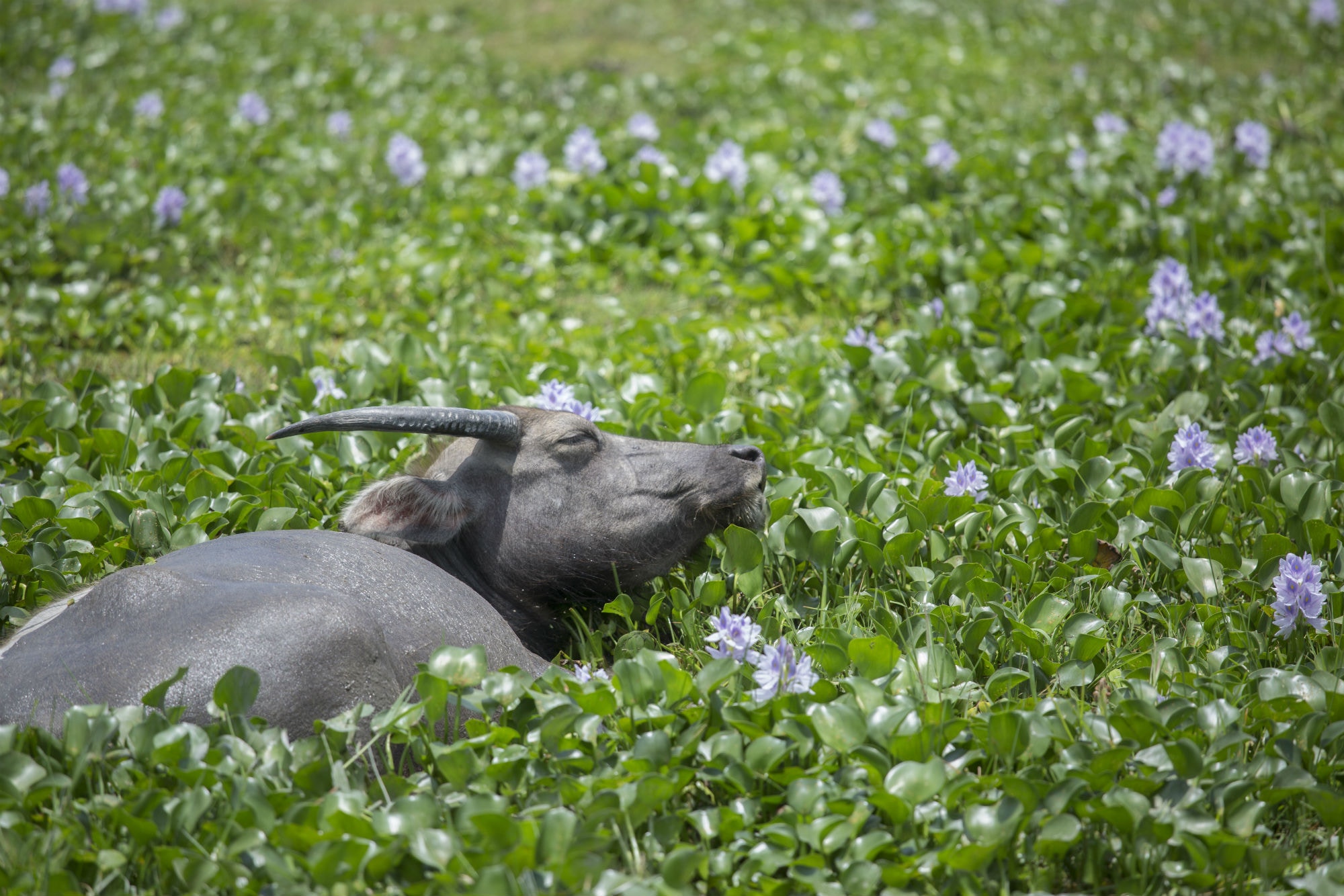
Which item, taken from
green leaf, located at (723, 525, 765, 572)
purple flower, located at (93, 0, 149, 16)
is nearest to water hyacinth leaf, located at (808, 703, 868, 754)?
green leaf, located at (723, 525, 765, 572)

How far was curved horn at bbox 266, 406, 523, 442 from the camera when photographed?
3.23 metres

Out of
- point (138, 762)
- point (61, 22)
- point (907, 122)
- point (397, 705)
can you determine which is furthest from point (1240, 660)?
point (61, 22)

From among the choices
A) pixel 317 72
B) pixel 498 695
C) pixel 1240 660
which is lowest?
pixel 1240 660

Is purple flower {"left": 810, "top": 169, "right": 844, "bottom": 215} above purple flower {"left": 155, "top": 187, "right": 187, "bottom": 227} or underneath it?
underneath

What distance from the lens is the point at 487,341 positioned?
18.8 feet

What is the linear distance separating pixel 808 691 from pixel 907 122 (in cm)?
649

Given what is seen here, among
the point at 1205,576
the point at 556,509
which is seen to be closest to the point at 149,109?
the point at 556,509

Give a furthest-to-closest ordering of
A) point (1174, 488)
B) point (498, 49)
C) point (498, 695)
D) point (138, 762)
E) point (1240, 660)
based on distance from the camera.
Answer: point (498, 49) < point (1174, 488) < point (1240, 660) < point (498, 695) < point (138, 762)

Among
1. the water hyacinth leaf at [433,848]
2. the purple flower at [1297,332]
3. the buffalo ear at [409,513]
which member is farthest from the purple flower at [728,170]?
the water hyacinth leaf at [433,848]

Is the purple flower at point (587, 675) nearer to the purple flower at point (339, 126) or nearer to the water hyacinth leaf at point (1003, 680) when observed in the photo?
the water hyacinth leaf at point (1003, 680)

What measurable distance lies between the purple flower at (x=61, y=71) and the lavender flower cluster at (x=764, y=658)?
349 inches

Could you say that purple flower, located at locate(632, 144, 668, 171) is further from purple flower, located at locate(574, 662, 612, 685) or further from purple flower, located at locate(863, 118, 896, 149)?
purple flower, located at locate(574, 662, 612, 685)

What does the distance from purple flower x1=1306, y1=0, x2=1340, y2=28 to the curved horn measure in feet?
36.7

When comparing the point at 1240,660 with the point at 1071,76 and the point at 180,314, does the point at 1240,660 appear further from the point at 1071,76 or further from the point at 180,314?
the point at 1071,76
